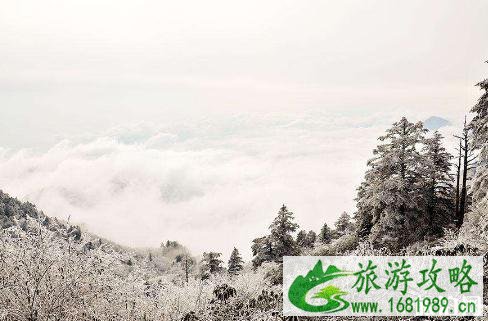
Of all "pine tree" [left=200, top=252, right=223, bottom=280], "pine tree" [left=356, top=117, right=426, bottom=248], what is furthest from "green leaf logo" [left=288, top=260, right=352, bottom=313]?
"pine tree" [left=200, top=252, right=223, bottom=280]

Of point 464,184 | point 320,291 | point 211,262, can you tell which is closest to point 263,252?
point 211,262

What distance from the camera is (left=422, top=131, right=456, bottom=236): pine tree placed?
25.4 m

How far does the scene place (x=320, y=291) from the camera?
10383 millimetres

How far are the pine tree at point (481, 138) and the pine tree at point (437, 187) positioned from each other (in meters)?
6.63

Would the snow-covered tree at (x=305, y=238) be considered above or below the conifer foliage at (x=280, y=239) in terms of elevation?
above

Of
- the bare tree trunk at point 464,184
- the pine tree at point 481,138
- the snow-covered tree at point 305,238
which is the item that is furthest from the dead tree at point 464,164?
the snow-covered tree at point 305,238

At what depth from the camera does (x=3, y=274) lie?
9.35m

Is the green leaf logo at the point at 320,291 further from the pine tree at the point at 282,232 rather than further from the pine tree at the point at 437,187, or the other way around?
the pine tree at the point at 282,232

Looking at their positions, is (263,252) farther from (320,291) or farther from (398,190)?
(320,291)

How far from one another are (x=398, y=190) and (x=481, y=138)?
745 cm

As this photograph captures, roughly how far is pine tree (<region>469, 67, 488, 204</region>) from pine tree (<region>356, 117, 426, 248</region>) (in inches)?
258

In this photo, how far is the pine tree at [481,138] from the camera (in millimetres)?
17359

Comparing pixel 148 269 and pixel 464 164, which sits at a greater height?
pixel 464 164

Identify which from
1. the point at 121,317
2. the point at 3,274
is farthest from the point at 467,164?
the point at 3,274
